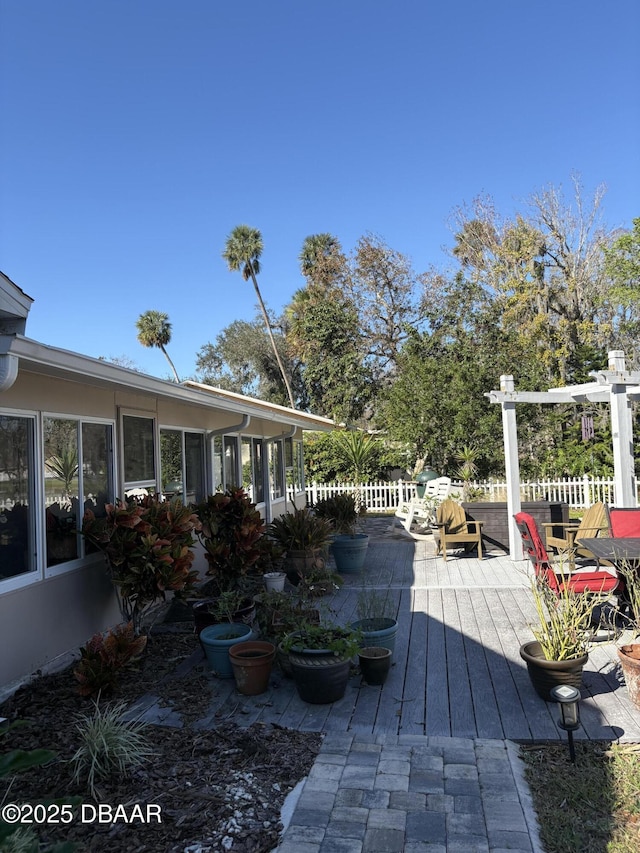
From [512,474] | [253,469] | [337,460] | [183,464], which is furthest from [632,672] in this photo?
[337,460]

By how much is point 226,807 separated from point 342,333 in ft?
67.3

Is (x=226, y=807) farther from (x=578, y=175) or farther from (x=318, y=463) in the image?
(x=578, y=175)

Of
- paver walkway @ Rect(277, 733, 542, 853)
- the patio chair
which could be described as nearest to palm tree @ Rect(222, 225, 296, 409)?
the patio chair

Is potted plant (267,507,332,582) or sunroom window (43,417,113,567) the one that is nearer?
sunroom window (43,417,113,567)

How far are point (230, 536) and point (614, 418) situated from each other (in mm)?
5089

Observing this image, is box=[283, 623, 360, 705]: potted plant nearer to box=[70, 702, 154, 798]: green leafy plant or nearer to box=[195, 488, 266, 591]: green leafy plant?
box=[70, 702, 154, 798]: green leafy plant

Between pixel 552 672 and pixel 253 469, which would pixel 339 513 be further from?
pixel 552 672

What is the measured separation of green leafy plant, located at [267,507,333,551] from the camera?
7445 millimetres

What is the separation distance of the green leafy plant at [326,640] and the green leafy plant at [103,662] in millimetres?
1081

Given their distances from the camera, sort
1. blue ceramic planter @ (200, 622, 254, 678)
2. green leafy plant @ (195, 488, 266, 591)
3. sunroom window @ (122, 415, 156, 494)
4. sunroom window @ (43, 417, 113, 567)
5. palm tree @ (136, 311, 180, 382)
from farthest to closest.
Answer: palm tree @ (136, 311, 180, 382) < green leafy plant @ (195, 488, 266, 591) < sunroom window @ (122, 415, 156, 494) < sunroom window @ (43, 417, 113, 567) < blue ceramic planter @ (200, 622, 254, 678)

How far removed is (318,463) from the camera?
707 inches

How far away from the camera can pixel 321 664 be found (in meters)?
3.74

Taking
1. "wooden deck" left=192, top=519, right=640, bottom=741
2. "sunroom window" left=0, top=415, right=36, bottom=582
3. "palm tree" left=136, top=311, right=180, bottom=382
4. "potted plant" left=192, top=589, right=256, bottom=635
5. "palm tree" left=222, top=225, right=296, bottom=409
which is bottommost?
"wooden deck" left=192, top=519, right=640, bottom=741

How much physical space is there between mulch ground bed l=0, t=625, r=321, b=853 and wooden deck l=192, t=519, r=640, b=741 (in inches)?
10.8
